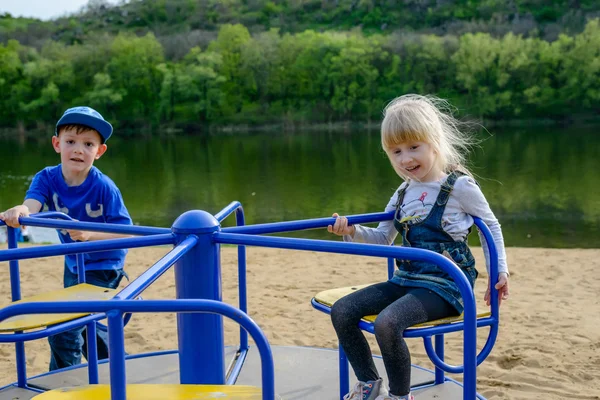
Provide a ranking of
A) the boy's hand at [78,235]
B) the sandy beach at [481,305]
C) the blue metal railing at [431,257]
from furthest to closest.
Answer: the sandy beach at [481,305]
the boy's hand at [78,235]
the blue metal railing at [431,257]

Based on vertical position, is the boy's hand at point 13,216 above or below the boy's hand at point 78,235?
above

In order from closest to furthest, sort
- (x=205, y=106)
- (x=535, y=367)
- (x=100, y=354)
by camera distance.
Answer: (x=100, y=354) < (x=535, y=367) < (x=205, y=106)

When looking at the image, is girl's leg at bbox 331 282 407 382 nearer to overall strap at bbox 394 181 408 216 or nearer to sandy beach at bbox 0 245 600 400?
overall strap at bbox 394 181 408 216

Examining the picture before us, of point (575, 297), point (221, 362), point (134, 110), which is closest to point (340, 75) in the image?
point (134, 110)

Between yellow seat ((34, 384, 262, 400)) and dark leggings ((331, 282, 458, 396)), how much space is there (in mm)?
676

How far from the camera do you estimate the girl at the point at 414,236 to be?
2.67 meters

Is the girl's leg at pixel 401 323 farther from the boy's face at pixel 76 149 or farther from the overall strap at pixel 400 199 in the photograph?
the boy's face at pixel 76 149

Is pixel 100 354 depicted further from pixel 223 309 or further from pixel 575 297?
pixel 575 297

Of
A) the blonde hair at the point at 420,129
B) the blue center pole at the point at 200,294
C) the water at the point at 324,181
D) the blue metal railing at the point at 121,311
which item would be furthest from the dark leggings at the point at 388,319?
the water at the point at 324,181

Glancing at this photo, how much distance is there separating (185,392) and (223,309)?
49 cm

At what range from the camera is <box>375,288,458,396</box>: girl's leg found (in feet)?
8.48

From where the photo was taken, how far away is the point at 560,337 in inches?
223

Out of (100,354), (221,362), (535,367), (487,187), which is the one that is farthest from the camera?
(487,187)

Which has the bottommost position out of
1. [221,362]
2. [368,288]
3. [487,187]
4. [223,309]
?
[487,187]
